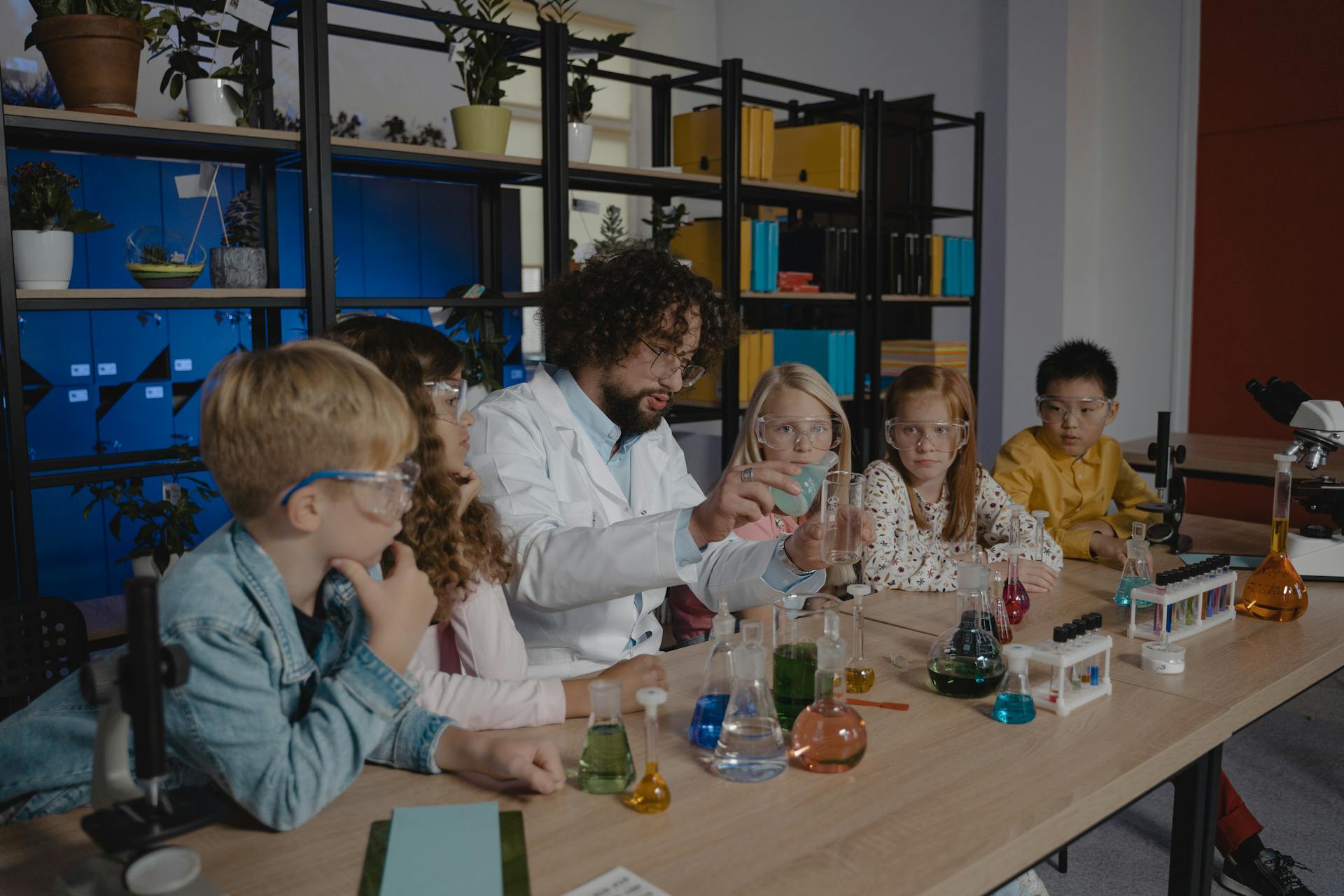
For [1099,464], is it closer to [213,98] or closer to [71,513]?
[213,98]

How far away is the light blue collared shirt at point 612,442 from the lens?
1902 mm

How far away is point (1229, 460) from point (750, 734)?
304 cm

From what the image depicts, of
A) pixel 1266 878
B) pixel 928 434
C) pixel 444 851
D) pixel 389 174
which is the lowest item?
pixel 1266 878

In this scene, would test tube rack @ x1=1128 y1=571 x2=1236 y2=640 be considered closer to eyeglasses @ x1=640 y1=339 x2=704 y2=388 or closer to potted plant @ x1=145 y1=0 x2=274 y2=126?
eyeglasses @ x1=640 y1=339 x2=704 y2=388

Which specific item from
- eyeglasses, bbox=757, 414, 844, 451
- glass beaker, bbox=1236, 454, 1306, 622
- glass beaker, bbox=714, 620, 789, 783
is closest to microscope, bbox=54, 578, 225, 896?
glass beaker, bbox=714, 620, 789, 783

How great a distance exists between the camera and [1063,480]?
290 centimetres

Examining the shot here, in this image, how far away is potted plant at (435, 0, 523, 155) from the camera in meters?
3.50

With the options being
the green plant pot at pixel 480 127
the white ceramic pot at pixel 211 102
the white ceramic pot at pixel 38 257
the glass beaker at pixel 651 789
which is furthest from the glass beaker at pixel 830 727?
the green plant pot at pixel 480 127

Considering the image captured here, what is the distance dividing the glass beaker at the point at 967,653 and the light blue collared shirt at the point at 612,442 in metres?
0.37

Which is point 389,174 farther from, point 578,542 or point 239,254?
point 578,542

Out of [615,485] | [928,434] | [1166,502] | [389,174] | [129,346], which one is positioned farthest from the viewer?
[129,346]

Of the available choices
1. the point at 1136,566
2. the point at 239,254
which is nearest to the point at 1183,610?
the point at 1136,566

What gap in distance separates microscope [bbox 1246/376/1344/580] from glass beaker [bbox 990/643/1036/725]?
1141 mm

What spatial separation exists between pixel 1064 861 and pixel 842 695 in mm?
1479
